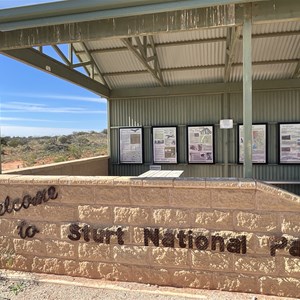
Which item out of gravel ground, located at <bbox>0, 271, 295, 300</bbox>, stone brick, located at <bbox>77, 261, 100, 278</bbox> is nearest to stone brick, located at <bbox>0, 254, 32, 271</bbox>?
gravel ground, located at <bbox>0, 271, 295, 300</bbox>

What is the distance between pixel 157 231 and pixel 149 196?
0.43 m

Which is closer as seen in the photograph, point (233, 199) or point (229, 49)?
point (233, 199)

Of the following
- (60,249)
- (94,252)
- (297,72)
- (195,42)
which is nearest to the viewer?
(94,252)

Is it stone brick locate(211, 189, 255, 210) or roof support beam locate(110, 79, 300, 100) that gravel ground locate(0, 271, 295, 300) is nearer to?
stone brick locate(211, 189, 255, 210)

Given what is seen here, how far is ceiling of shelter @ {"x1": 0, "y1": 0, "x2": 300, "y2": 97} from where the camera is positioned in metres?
4.54

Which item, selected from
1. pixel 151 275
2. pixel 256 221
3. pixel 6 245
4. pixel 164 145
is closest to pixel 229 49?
pixel 164 145

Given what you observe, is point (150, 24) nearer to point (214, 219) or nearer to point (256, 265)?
point (214, 219)

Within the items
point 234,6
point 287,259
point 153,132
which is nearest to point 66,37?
point 234,6

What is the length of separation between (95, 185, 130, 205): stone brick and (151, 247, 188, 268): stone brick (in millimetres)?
705

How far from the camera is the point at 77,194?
148 inches

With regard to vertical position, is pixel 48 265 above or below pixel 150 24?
below

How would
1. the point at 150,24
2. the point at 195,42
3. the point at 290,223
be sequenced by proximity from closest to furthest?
the point at 290,223 → the point at 150,24 → the point at 195,42

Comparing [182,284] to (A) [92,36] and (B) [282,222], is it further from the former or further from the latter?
(A) [92,36]

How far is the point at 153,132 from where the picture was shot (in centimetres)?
1000
